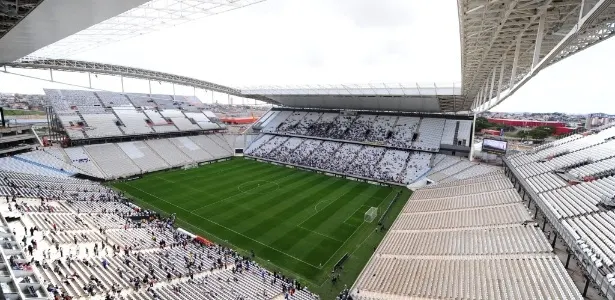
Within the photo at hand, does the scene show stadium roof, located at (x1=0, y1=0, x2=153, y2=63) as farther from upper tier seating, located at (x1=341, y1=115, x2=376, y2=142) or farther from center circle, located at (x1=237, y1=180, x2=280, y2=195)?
upper tier seating, located at (x1=341, y1=115, x2=376, y2=142)

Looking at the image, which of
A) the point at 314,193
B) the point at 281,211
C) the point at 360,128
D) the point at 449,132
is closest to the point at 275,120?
the point at 360,128

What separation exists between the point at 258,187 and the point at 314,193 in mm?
6049

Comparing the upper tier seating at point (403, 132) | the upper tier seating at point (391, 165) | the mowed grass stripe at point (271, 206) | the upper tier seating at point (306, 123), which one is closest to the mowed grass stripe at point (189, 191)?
the mowed grass stripe at point (271, 206)

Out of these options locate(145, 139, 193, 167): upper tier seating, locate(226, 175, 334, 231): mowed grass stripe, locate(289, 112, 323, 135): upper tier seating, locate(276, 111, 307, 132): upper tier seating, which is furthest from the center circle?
locate(276, 111, 307, 132): upper tier seating

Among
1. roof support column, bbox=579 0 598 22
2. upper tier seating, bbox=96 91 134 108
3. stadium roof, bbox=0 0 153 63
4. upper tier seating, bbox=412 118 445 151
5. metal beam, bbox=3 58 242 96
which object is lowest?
upper tier seating, bbox=412 118 445 151

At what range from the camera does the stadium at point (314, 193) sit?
13.1 m

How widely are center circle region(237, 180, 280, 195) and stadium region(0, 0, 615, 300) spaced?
294 millimetres

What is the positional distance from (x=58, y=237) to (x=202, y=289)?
8.75m

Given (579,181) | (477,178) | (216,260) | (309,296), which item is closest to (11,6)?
(216,260)

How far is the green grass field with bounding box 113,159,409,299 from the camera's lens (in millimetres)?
20219

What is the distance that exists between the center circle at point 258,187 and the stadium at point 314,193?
0.29 metres

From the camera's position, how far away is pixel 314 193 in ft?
108

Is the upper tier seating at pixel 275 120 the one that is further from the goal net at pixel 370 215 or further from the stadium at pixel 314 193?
the goal net at pixel 370 215

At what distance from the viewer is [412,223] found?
2350 cm
